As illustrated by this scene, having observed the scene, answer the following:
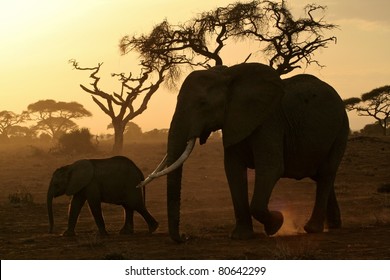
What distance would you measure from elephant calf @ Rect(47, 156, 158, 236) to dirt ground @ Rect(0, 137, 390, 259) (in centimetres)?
40

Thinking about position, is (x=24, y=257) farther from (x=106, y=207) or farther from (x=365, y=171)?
(x=365, y=171)

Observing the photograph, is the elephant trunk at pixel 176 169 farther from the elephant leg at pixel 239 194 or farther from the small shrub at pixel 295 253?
the small shrub at pixel 295 253

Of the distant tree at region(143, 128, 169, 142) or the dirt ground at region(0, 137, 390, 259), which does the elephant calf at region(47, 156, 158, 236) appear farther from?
the distant tree at region(143, 128, 169, 142)

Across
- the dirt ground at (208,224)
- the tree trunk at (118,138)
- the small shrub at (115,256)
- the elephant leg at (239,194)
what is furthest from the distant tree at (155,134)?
the small shrub at (115,256)

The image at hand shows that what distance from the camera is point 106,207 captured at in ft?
59.1

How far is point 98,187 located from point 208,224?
273 centimetres

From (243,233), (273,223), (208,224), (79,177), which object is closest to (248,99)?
(273,223)

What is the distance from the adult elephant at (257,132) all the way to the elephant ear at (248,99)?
1 centimetres

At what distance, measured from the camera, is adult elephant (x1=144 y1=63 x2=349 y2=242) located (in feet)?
30.2

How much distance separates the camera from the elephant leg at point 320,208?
10570mm

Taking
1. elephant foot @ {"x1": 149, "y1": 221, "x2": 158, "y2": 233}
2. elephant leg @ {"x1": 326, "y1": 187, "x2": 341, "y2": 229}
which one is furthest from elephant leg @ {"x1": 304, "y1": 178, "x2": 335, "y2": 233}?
elephant foot @ {"x1": 149, "y1": 221, "x2": 158, "y2": 233}

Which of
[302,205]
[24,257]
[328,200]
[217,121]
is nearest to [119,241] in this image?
[24,257]

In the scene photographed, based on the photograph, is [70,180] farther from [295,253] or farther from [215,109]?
[295,253]

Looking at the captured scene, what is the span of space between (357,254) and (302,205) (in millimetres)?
8841
